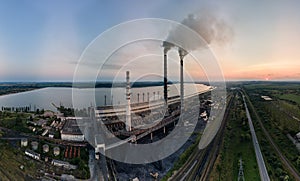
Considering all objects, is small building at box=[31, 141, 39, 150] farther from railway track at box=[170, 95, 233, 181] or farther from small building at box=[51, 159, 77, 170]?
railway track at box=[170, 95, 233, 181]

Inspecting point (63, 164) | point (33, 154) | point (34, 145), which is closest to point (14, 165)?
point (33, 154)

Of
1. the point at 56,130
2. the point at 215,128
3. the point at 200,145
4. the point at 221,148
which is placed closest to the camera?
the point at 221,148

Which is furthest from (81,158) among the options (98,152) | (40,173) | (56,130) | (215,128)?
(215,128)

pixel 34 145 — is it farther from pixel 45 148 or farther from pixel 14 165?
pixel 14 165

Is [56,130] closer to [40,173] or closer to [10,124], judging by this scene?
[10,124]

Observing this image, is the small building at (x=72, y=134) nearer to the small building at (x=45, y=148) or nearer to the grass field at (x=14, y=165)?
the small building at (x=45, y=148)

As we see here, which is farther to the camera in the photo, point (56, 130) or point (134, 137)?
point (56, 130)

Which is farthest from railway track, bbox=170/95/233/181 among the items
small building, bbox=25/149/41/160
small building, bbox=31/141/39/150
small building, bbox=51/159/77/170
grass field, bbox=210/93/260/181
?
small building, bbox=31/141/39/150

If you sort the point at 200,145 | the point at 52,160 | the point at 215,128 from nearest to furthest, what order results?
the point at 52,160
the point at 200,145
the point at 215,128

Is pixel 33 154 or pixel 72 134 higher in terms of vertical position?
pixel 72 134

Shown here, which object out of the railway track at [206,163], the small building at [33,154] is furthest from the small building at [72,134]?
the railway track at [206,163]

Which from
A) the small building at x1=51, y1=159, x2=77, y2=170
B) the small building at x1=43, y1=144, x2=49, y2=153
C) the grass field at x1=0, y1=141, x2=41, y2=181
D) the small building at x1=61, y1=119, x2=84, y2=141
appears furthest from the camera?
the small building at x1=61, y1=119, x2=84, y2=141
